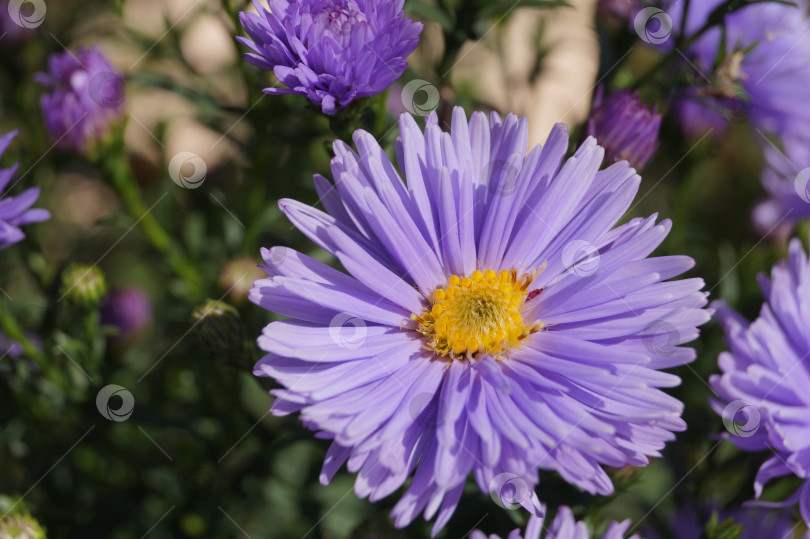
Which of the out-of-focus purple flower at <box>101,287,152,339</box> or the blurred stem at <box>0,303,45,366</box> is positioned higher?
the blurred stem at <box>0,303,45,366</box>

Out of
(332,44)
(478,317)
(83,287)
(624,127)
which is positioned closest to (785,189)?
(624,127)

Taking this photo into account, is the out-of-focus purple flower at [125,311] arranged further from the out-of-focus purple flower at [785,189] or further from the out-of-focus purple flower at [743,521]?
the out-of-focus purple flower at [785,189]

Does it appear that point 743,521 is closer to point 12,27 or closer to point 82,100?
point 82,100

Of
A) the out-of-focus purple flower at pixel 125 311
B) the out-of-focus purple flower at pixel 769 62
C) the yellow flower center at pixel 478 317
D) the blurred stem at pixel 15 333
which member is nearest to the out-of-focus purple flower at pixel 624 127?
the yellow flower center at pixel 478 317

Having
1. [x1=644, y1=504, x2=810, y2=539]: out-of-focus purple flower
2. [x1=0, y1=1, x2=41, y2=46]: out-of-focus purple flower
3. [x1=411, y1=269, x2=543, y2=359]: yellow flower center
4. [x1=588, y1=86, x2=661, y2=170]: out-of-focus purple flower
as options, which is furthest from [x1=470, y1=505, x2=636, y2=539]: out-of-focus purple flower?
[x1=0, y1=1, x2=41, y2=46]: out-of-focus purple flower

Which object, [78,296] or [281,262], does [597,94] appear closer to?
[281,262]

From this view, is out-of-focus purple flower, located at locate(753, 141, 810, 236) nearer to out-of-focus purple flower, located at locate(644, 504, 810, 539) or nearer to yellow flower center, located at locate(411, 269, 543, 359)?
out-of-focus purple flower, located at locate(644, 504, 810, 539)

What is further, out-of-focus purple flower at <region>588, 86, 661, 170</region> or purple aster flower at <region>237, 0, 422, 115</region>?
out-of-focus purple flower at <region>588, 86, 661, 170</region>
